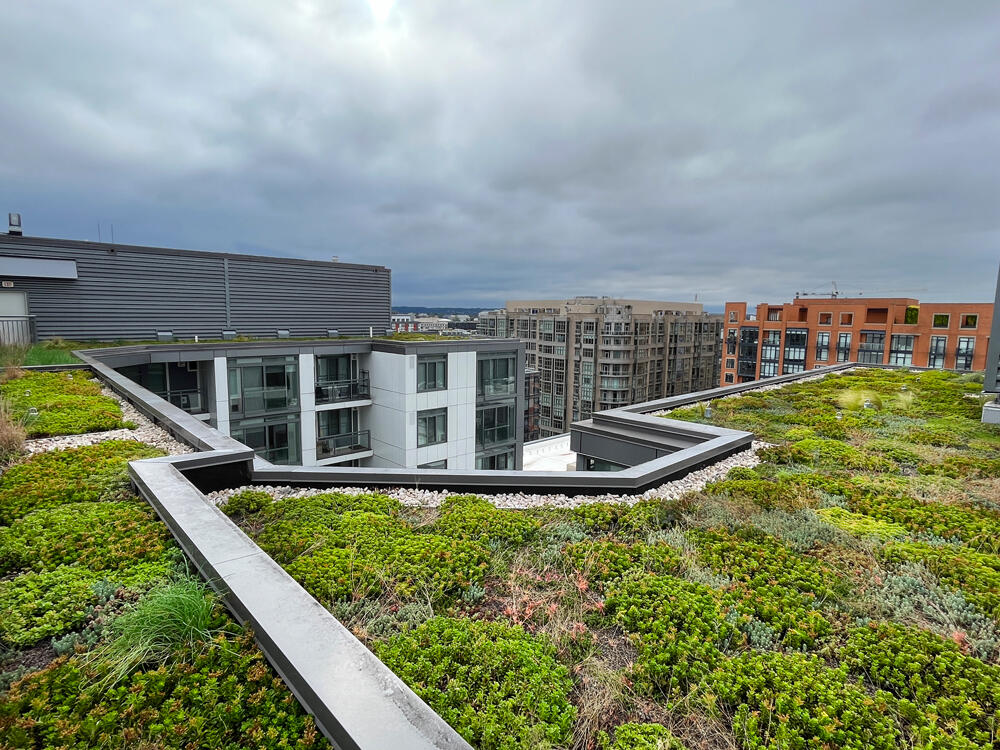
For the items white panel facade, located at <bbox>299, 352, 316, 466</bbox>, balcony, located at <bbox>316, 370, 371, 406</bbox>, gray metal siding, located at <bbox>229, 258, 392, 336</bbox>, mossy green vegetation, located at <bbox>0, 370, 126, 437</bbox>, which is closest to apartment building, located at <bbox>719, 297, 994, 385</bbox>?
gray metal siding, located at <bbox>229, 258, 392, 336</bbox>

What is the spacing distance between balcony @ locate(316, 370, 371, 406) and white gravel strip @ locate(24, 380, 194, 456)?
1041 centimetres

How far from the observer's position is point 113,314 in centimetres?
2019

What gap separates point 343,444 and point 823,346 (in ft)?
228

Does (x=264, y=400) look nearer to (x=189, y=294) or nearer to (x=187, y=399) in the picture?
(x=187, y=399)

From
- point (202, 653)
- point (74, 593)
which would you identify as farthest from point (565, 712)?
point (74, 593)

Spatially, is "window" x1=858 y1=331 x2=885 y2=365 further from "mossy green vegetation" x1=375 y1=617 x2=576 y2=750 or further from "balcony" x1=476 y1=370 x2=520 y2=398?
"mossy green vegetation" x1=375 y1=617 x2=576 y2=750

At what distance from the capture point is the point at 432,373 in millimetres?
19266

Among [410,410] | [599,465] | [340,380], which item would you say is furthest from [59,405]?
[340,380]

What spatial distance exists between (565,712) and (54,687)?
294 cm

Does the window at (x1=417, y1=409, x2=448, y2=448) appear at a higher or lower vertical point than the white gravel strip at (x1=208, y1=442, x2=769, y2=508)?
lower

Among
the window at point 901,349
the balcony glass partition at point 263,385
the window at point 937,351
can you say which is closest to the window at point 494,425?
the balcony glass partition at point 263,385

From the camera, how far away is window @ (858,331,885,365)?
202 ft

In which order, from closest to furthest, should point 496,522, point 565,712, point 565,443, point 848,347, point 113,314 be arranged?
point 565,712 → point 496,522 → point 113,314 → point 565,443 → point 848,347

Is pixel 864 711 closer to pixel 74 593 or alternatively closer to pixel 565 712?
pixel 565 712
